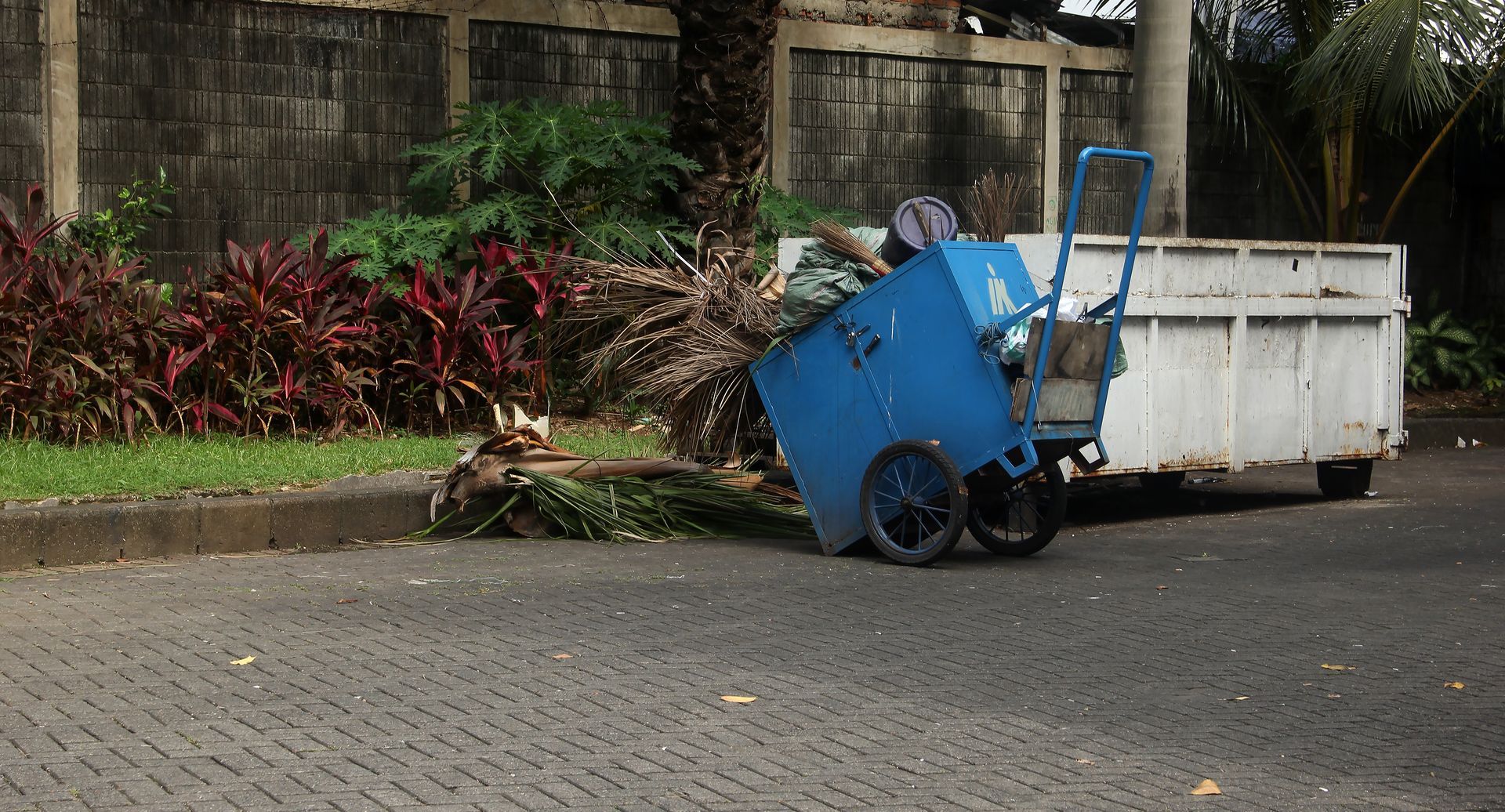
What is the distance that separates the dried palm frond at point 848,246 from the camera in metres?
8.16

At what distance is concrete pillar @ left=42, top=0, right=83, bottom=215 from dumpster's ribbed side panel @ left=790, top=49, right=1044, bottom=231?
5.99m

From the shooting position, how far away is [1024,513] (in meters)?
8.43

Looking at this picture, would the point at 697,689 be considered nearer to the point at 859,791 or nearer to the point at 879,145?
the point at 859,791

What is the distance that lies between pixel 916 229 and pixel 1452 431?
8.45m

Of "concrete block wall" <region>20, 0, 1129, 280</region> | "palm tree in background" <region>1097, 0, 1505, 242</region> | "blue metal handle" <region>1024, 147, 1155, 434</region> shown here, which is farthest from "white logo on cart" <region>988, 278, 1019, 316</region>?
"palm tree in background" <region>1097, 0, 1505, 242</region>

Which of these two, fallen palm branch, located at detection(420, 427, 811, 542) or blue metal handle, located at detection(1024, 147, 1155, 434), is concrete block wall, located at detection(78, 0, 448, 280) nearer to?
fallen palm branch, located at detection(420, 427, 811, 542)

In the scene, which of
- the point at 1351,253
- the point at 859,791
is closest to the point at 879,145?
the point at 1351,253

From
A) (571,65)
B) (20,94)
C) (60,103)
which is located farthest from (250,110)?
(571,65)

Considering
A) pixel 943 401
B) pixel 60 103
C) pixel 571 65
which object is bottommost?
pixel 943 401

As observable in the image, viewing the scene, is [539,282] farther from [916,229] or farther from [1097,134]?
[1097,134]

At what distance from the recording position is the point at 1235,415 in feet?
33.1

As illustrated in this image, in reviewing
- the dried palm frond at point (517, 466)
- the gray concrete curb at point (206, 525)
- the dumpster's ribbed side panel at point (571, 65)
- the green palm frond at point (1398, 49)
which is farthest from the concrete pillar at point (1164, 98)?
the gray concrete curb at point (206, 525)

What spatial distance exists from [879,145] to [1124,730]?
10518 millimetres

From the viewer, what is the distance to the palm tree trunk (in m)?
11.9
